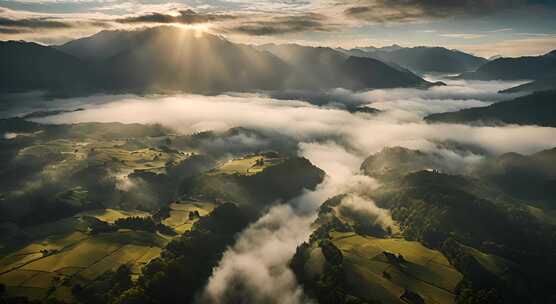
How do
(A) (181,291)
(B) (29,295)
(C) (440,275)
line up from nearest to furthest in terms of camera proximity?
(B) (29,295) < (A) (181,291) < (C) (440,275)

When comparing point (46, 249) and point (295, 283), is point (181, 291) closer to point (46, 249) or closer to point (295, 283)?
point (295, 283)

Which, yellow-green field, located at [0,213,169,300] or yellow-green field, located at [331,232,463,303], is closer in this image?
yellow-green field, located at [0,213,169,300]

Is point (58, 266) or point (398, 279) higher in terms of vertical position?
point (398, 279)

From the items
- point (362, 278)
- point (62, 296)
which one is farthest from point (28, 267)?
point (362, 278)

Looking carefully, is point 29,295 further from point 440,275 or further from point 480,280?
point 480,280

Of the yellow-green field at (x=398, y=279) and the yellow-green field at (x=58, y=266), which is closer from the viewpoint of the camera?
the yellow-green field at (x=58, y=266)

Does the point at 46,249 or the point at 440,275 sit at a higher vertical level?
the point at 440,275

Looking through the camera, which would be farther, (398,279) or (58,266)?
(398,279)

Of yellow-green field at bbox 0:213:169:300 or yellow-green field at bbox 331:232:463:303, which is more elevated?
yellow-green field at bbox 331:232:463:303

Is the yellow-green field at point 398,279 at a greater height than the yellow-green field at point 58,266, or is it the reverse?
the yellow-green field at point 398,279

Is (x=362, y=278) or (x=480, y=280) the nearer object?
(x=362, y=278)

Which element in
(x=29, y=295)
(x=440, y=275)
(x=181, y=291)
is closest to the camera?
(x=29, y=295)
